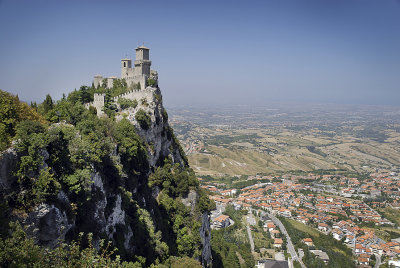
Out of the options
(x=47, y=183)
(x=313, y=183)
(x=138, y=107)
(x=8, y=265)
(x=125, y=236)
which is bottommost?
(x=313, y=183)

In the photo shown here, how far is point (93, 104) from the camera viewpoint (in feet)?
111

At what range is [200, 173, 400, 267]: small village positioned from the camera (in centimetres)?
6419

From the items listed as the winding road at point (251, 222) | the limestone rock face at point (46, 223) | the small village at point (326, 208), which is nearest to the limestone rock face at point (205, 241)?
the small village at point (326, 208)

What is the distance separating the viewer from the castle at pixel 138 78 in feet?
121

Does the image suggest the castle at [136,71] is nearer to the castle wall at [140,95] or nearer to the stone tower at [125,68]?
the stone tower at [125,68]

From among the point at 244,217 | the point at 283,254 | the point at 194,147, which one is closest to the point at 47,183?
the point at 283,254

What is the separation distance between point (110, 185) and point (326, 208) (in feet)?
270

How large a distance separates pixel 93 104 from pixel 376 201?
323 ft

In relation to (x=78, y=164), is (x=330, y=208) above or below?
below

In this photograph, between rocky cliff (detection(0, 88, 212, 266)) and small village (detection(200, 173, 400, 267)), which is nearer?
rocky cliff (detection(0, 88, 212, 266))

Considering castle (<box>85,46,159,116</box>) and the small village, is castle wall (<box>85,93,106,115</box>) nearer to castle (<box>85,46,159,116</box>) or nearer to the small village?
castle (<box>85,46,159,116</box>)

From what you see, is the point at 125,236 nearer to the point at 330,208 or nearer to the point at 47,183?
the point at 47,183

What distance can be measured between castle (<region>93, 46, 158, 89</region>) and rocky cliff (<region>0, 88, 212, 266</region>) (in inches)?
120

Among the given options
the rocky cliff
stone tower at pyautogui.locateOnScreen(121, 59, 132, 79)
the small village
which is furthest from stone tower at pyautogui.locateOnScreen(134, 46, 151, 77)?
the small village
